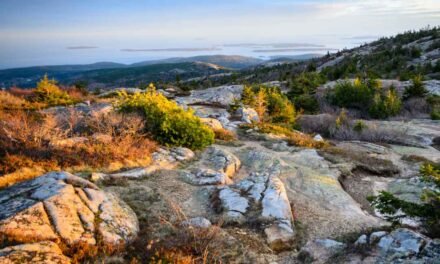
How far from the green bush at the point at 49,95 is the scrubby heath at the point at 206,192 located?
10.7m

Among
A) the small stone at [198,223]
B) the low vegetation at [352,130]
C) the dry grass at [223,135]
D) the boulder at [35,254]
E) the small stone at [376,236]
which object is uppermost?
the boulder at [35,254]

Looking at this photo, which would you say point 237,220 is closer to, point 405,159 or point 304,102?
point 405,159

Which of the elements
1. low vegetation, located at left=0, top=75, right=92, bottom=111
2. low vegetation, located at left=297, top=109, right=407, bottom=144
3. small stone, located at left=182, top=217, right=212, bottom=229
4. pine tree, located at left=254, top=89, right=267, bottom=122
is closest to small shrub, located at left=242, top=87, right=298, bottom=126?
pine tree, located at left=254, top=89, right=267, bottom=122

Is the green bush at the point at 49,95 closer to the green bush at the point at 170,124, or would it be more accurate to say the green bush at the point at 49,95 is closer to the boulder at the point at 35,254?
the green bush at the point at 170,124

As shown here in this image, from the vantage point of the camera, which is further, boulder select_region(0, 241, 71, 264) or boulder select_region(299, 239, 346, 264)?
boulder select_region(299, 239, 346, 264)

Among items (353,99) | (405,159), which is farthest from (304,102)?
(405,159)

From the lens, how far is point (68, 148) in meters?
9.24

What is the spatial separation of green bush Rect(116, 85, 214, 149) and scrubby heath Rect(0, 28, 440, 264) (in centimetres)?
4

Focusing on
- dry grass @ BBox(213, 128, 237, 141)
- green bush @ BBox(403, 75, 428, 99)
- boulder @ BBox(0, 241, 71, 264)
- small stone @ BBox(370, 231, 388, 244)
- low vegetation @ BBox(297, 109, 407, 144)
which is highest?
green bush @ BBox(403, 75, 428, 99)

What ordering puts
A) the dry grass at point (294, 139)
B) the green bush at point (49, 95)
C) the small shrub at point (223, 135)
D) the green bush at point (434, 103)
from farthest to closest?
the green bush at point (49, 95)
the green bush at point (434, 103)
the small shrub at point (223, 135)
the dry grass at point (294, 139)

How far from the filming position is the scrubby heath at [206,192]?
5.77 meters

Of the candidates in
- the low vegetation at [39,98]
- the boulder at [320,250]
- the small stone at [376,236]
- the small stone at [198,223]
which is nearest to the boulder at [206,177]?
the small stone at [198,223]

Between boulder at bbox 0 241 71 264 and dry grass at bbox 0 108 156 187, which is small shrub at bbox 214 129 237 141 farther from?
boulder at bbox 0 241 71 264

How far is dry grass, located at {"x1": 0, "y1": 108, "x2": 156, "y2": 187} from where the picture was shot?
8182mm
